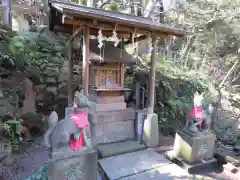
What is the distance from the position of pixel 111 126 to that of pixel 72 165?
7.40ft

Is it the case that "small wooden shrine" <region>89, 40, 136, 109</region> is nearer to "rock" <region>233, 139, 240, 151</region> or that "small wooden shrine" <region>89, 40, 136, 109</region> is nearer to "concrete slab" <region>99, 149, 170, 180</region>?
"concrete slab" <region>99, 149, 170, 180</region>

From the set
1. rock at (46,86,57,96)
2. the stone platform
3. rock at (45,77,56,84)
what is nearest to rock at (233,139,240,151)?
the stone platform

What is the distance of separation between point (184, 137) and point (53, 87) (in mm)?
4706

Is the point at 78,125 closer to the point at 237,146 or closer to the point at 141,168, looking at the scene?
the point at 141,168

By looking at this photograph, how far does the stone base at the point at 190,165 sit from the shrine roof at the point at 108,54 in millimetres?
2614

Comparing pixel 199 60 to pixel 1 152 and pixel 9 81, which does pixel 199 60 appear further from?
pixel 1 152

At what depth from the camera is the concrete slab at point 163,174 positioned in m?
4.01

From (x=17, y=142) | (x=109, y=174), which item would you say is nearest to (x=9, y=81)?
(x=17, y=142)

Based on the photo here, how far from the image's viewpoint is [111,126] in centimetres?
529

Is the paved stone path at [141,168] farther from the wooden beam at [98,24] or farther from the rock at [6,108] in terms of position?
the wooden beam at [98,24]

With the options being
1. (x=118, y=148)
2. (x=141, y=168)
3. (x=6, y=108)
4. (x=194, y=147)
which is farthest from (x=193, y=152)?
(x=6, y=108)

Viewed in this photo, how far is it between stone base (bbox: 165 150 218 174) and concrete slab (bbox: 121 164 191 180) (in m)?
0.13

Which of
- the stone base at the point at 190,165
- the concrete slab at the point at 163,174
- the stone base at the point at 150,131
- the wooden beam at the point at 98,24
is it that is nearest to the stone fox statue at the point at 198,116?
the stone base at the point at 190,165

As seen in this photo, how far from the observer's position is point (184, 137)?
447cm
